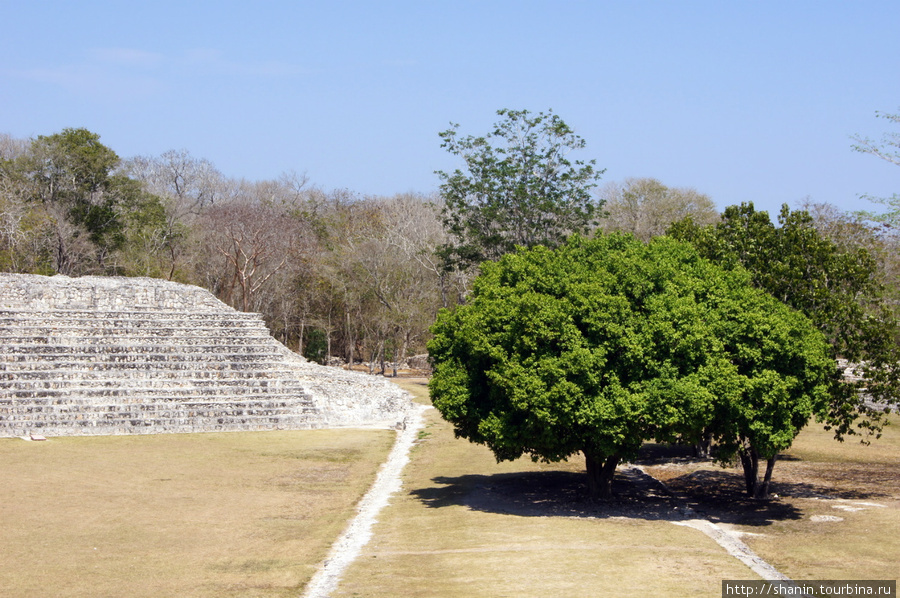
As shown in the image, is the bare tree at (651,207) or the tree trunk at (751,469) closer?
the tree trunk at (751,469)

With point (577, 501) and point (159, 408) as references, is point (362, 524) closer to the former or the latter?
point (577, 501)

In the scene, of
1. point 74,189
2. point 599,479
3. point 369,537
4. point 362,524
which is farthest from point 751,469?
point 74,189

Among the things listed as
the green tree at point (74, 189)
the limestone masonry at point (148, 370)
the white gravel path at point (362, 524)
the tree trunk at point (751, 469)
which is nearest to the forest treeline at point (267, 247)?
the green tree at point (74, 189)

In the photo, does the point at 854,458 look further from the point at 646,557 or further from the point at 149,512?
the point at 149,512

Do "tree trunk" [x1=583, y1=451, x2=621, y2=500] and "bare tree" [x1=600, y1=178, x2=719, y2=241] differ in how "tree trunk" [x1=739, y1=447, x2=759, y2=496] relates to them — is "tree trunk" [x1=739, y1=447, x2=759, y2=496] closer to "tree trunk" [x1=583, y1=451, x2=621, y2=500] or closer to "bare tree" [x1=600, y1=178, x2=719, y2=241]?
"tree trunk" [x1=583, y1=451, x2=621, y2=500]

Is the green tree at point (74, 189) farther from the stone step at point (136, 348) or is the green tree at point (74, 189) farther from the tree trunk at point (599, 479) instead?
the tree trunk at point (599, 479)

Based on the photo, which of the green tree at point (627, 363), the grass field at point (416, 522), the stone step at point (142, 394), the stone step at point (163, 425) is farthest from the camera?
the stone step at point (142, 394)

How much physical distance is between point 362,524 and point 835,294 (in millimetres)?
8674

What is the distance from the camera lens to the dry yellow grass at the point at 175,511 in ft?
31.2

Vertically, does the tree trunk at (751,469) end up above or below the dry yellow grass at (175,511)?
above

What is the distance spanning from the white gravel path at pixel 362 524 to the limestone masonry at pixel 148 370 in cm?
394

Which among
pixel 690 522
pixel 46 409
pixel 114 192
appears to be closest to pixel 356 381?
pixel 46 409

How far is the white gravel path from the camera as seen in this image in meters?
9.37

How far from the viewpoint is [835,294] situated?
48.7 ft
